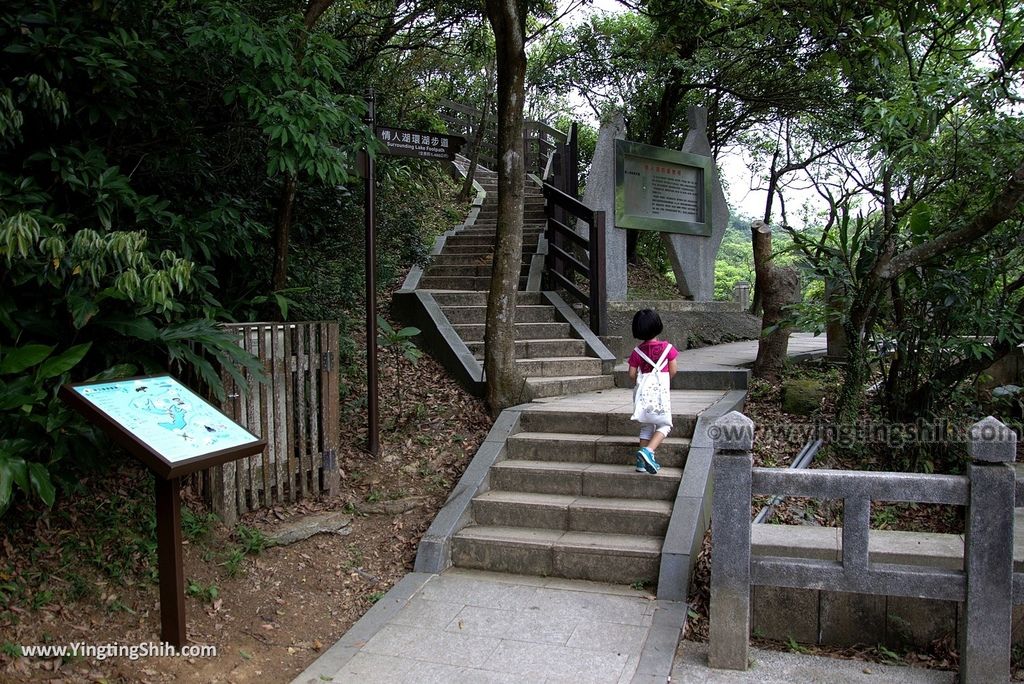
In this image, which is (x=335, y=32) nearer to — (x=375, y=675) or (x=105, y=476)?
(x=105, y=476)

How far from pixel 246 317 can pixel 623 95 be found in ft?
33.9

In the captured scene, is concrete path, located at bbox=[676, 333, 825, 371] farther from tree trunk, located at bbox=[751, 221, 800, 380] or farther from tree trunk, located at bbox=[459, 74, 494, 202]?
tree trunk, located at bbox=[459, 74, 494, 202]

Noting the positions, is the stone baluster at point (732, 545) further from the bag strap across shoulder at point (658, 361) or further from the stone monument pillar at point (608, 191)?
the stone monument pillar at point (608, 191)

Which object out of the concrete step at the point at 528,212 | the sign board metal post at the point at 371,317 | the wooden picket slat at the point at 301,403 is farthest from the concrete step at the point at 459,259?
the wooden picket slat at the point at 301,403

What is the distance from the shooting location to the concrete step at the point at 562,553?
4.94 m

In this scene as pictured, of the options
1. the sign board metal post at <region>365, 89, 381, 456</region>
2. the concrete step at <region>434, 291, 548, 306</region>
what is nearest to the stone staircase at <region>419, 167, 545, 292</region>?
the concrete step at <region>434, 291, 548, 306</region>

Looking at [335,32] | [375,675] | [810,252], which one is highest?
[335,32]

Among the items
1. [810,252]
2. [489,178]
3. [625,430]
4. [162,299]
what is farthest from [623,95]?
[162,299]

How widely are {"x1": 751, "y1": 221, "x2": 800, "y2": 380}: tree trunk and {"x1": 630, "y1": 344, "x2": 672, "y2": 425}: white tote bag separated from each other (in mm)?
2693

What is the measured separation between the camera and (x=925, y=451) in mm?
6121

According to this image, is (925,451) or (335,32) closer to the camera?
(925,451)

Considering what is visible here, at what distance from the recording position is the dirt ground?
3809mm

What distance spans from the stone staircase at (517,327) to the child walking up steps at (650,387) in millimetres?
1695

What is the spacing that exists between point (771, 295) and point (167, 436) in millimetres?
6217
